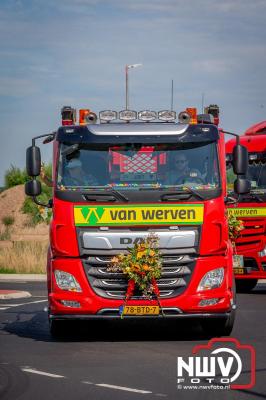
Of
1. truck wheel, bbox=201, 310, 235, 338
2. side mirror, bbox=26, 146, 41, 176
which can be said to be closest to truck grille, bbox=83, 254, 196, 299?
truck wheel, bbox=201, 310, 235, 338

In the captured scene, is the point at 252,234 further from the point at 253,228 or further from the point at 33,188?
the point at 33,188

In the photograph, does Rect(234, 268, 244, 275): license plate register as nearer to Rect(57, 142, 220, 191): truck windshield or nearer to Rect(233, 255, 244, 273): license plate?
Rect(233, 255, 244, 273): license plate

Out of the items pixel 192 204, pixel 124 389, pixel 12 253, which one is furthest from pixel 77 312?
pixel 12 253

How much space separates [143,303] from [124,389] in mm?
3954

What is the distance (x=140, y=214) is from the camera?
15.1 m

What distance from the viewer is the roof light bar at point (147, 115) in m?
16.6

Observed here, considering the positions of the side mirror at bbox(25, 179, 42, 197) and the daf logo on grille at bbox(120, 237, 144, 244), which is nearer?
the daf logo on grille at bbox(120, 237, 144, 244)

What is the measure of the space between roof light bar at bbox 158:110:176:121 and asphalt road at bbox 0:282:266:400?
333 centimetres

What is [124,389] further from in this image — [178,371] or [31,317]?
[31,317]

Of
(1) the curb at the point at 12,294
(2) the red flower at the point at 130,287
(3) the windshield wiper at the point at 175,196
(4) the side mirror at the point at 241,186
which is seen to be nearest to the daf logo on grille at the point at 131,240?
(2) the red flower at the point at 130,287

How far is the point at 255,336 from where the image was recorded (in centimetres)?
1588

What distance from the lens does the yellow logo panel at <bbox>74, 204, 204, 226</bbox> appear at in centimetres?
1505

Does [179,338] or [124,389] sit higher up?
[124,389]

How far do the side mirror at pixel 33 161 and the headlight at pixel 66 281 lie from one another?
162 cm
